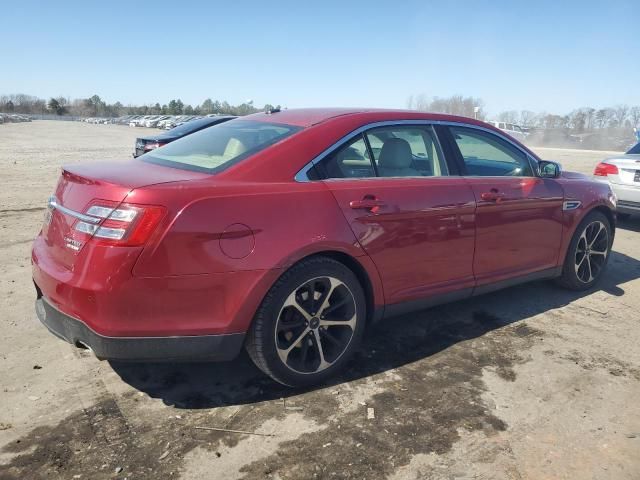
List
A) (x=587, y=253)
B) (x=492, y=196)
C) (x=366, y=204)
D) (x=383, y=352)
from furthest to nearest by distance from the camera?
1. (x=587, y=253)
2. (x=492, y=196)
3. (x=383, y=352)
4. (x=366, y=204)

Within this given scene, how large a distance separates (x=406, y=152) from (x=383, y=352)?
55.8 inches

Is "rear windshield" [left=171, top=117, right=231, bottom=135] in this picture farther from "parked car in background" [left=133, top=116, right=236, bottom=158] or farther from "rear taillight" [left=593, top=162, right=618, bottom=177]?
"rear taillight" [left=593, top=162, right=618, bottom=177]

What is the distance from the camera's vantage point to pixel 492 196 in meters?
3.99

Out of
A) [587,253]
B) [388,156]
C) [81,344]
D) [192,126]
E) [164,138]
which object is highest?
[192,126]

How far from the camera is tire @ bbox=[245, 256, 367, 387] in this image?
293cm

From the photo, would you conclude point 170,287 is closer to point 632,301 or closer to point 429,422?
point 429,422

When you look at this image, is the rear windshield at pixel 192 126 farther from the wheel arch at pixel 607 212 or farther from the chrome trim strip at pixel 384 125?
the wheel arch at pixel 607 212

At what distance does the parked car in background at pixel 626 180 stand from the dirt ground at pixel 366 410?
434 centimetres

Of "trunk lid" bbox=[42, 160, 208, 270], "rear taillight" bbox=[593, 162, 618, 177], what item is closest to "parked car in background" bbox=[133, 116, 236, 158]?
"rear taillight" bbox=[593, 162, 618, 177]

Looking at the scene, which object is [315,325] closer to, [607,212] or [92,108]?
[607,212]

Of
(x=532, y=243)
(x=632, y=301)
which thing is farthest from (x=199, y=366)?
(x=632, y=301)

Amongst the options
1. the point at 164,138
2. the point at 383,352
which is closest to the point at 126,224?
the point at 383,352

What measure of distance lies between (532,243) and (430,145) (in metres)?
1.31

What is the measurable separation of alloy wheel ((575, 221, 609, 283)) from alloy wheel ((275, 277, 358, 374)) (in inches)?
110
